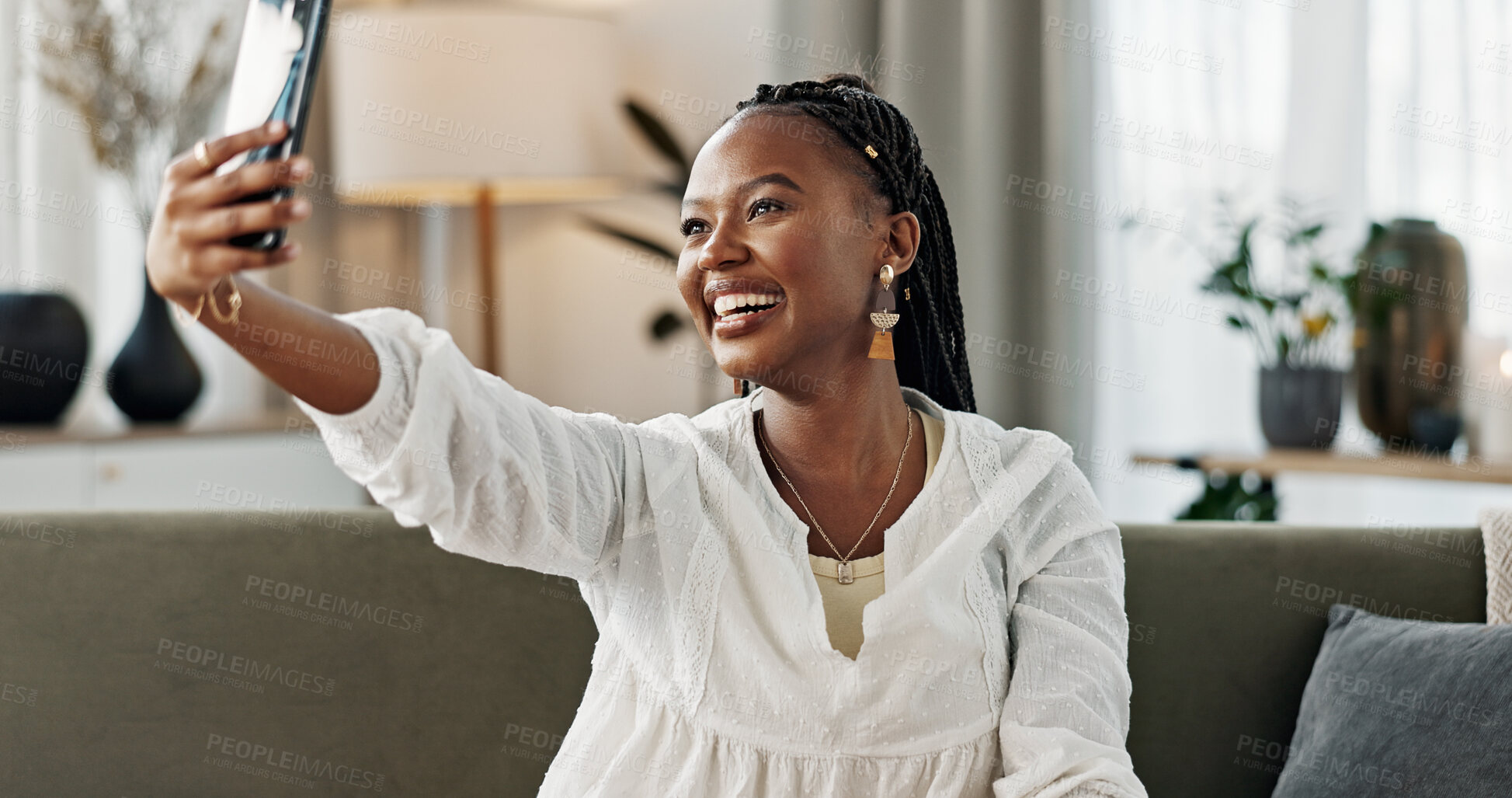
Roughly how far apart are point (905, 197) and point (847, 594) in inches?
15.9

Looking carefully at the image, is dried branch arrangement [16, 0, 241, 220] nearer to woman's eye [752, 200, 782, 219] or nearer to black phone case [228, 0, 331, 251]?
woman's eye [752, 200, 782, 219]

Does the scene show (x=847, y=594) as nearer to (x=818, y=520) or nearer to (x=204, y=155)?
(x=818, y=520)

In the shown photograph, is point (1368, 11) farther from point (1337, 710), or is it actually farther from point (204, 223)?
point (204, 223)

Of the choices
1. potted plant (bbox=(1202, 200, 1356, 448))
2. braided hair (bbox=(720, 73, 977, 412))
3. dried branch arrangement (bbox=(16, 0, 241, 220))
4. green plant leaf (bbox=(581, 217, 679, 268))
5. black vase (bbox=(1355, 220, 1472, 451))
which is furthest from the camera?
green plant leaf (bbox=(581, 217, 679, 268))

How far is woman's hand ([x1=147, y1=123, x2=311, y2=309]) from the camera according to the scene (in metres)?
0.72

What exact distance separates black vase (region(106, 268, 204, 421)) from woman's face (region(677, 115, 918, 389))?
1782mm

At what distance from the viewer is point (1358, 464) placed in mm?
2184

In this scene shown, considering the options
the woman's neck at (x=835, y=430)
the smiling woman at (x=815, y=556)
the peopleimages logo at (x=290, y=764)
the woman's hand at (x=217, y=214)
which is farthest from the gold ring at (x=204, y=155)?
the peopleimages logo at (x=290, y=764)

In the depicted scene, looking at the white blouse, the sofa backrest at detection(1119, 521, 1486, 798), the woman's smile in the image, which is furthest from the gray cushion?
the woman's smile

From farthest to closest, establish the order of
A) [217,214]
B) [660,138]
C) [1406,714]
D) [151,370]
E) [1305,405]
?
[660,138], [151,370], [1305,405], [1406,714], [217,214]

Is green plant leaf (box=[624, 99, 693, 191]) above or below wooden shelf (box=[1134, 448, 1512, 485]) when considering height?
above

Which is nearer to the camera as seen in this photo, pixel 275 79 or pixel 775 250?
pixel 275 79

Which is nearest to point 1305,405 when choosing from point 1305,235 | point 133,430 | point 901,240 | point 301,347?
point 1305,235

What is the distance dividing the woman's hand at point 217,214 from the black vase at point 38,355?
6.37ft
